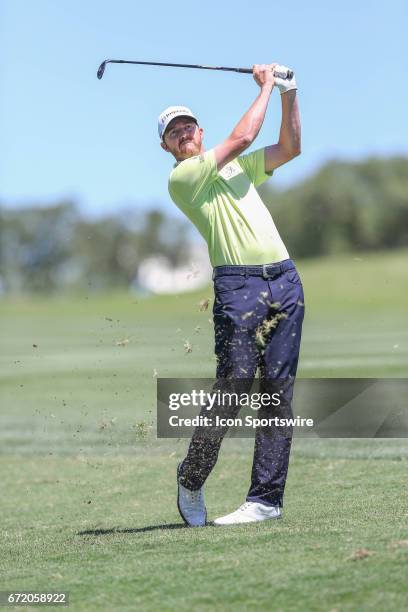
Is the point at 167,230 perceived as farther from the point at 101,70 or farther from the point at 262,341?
the point at 262,341

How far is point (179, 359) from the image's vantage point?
→ 22.8 m

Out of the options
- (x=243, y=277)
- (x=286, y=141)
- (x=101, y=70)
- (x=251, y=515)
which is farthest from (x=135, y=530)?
(x=101, y=70)

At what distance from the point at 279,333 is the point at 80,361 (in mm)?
18684

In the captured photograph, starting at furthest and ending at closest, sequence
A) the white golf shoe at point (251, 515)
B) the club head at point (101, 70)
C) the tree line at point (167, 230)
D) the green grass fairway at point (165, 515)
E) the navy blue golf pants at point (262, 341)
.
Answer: the tree line at point (167, 230), the club head at point (101, 70), the white golf shoe at point (251, 515), the navy blue golf pants at point (262, 341), the green grass fairway at point (165, 515)

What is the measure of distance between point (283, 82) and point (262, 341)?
1.46 meters

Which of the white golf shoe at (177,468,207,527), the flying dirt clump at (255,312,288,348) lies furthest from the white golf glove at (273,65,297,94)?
the white golf shoe at (177,468,207,527)

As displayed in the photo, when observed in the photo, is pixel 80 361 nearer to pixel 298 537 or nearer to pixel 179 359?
pixel 179 359

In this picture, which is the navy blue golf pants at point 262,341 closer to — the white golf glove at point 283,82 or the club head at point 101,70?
the white golf glove at point 283,82

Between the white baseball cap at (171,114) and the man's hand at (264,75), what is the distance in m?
0.42

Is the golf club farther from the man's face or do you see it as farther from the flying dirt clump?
the flying dirt clump

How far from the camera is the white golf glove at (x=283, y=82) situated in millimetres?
6521

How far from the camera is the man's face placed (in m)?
6.54

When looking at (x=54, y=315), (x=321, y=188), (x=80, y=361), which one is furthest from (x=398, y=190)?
(x=80, y=361)

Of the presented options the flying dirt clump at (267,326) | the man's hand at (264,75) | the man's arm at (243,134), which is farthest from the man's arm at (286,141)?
the flying dirt clump at (267,326)
